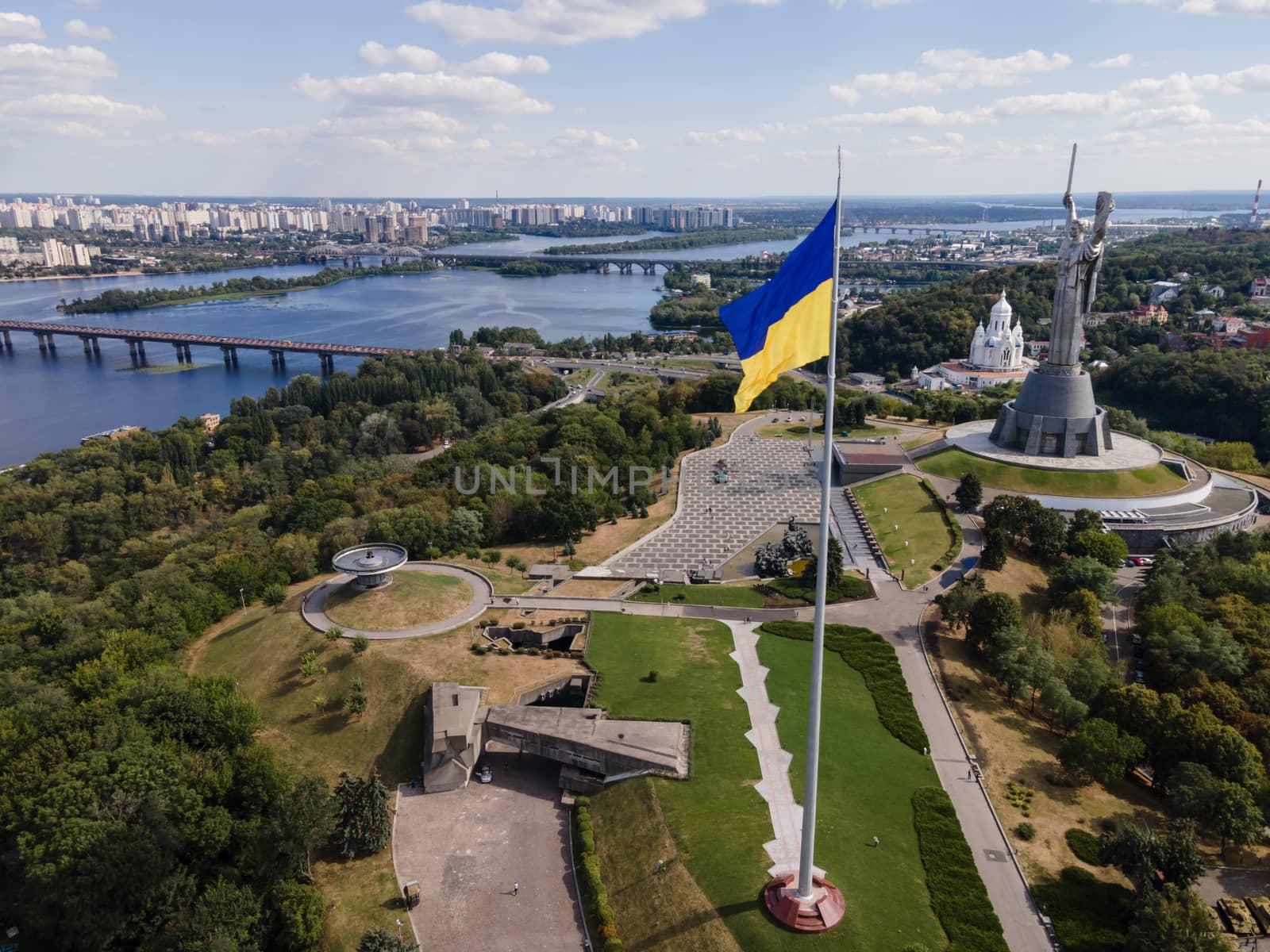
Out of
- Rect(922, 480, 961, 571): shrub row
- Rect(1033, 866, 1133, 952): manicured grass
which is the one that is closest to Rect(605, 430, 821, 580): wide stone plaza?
Rect(922, 480, 961, 571): shrub row

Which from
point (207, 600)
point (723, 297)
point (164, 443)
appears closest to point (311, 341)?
point (164, 443)

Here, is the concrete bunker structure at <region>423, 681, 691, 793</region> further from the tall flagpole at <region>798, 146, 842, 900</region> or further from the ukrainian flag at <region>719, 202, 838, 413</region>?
the ukrainian flag at <region>719, 202, 838, 413</region>

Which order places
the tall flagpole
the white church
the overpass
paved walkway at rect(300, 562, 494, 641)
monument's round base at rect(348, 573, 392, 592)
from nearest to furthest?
the tall flagpole, paved walkway at rect(300, 562, 494, 641), monument's round base at rect(348, 573, 392, 592), the white church, the overpass

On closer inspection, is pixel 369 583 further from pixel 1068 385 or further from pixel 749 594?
pixel 1068 385

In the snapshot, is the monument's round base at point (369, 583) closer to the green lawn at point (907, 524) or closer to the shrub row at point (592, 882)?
the shrub row at point (592, 882)

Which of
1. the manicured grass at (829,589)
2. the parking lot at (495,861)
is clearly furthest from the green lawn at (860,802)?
the parking lot at (495,861)

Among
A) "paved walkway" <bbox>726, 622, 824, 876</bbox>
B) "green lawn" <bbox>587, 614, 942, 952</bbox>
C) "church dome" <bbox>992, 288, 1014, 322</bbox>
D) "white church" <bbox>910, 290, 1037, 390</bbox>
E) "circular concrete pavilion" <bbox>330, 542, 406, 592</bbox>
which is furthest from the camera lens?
"church dome" <bbox>992, 288, 1014, 322</bbox>

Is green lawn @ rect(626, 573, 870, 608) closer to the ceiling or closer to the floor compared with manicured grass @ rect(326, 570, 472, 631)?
closer to the floor
